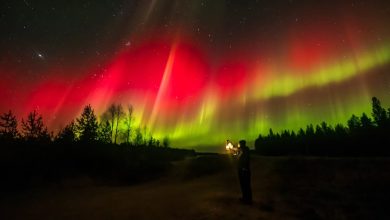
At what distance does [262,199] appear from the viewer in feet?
47.7

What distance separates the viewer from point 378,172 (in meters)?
24.1

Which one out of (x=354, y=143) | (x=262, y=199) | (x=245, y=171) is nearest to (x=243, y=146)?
(x=245, y=171)

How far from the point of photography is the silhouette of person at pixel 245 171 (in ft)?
41.7

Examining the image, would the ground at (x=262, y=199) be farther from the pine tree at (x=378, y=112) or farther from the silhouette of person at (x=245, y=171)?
the pine tree at (x=378, y=112)

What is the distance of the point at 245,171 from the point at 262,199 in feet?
9.75

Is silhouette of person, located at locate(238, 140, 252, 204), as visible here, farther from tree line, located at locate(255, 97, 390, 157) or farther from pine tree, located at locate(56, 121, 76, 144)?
tree line, located at locate(255, 97, 390, 157)

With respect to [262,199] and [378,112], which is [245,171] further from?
[378,112]

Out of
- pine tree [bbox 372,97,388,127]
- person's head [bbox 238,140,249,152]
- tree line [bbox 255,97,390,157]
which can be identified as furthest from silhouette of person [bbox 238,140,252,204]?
pine tree [bbox 372,97,388,127]

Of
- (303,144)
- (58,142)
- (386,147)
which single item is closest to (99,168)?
(58,142)

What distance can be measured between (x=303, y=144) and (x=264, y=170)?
8240cm

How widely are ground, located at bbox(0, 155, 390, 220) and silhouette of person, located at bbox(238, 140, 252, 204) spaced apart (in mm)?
504

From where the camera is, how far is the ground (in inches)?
463

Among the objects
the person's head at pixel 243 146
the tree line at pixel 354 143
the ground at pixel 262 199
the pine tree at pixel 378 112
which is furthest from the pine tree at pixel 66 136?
the pine tree at pixel 378 112

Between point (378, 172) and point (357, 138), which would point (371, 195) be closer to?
point (378, 172)
